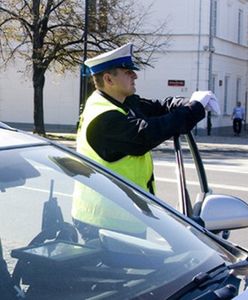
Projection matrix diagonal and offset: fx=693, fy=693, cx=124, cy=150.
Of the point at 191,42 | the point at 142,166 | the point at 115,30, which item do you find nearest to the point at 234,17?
the point at 191,42

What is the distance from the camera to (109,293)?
2.33 metres

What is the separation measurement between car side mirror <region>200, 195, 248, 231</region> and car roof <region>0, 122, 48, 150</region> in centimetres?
83

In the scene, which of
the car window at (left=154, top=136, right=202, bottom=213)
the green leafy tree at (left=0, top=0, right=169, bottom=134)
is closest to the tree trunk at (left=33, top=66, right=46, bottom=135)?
the green leafy tree at (left=0, top=0, right=169, bottom=134)

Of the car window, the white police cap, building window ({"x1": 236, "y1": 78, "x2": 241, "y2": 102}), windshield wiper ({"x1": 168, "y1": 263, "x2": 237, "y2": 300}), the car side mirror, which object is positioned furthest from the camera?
building window ({"x1": 236, "y1": 78, "x2": 241, "y2": 102})

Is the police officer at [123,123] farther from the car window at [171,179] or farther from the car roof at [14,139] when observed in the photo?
the car window at [171,179]

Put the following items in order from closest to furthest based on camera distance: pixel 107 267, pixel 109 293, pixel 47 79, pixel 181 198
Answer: pixel 109 293 < pixel 107 267 < pixel 181 198 < pixel 47 79

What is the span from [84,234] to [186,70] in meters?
30.2

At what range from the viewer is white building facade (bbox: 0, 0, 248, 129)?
32.2m

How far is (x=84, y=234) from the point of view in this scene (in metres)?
2.78

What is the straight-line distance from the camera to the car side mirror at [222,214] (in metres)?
3.25

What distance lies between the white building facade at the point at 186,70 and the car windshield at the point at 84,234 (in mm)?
28869

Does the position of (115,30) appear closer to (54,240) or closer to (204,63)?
(204,63)

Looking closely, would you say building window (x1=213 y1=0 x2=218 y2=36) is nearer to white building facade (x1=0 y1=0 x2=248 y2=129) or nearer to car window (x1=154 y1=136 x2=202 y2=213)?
white building facade (x1=0 y1=0 x2=248 y2=129)

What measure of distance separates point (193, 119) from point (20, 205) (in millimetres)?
1256
